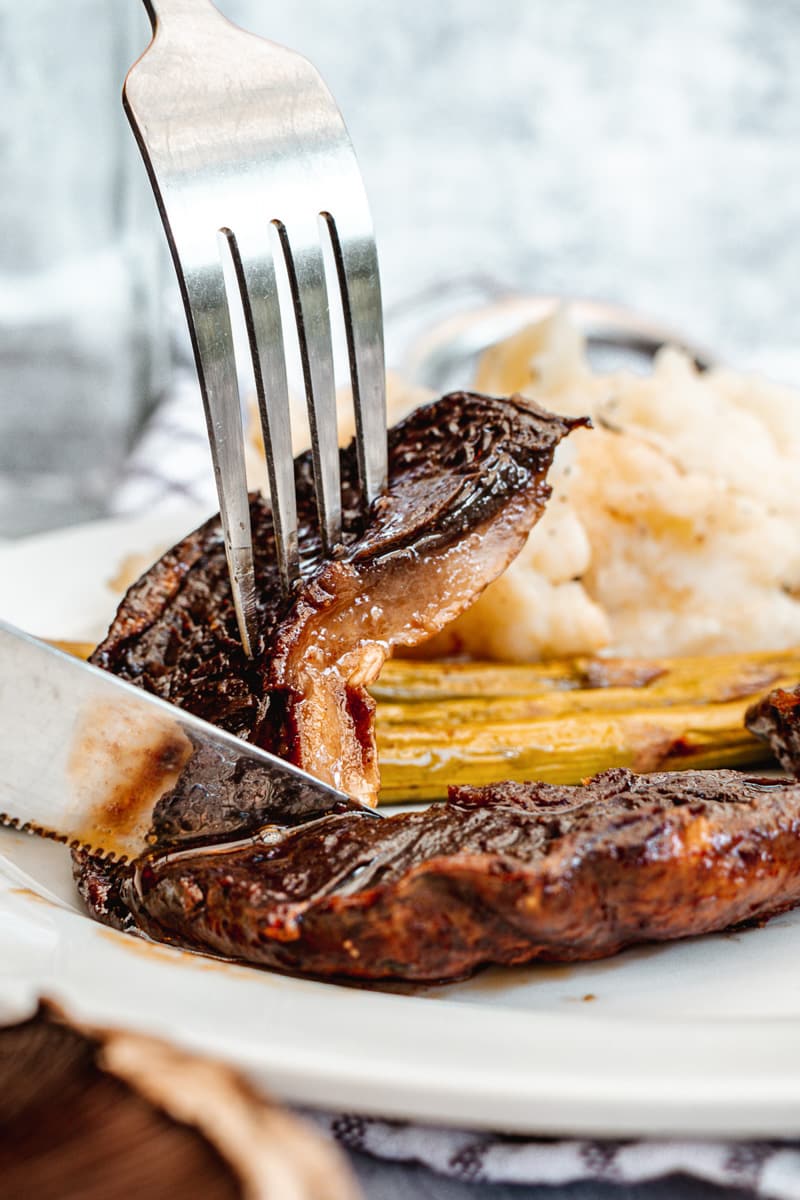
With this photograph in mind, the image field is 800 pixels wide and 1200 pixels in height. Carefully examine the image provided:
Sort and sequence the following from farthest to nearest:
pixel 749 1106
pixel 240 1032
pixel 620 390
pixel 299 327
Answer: pixel 620 390
pixel 299 327
pixel 240 1032
pixel 749 1106

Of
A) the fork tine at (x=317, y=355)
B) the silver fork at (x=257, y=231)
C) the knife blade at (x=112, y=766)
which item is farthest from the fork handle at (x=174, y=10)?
the knife blade at (x=112, y=766)

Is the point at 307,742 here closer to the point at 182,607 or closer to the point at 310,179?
the point at 182,607

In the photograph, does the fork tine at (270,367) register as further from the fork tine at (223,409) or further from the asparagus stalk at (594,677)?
the asparagus stalk at (594,677)

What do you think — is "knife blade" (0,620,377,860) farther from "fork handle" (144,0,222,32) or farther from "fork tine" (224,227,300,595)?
"fork handle" (144,0,222,32)

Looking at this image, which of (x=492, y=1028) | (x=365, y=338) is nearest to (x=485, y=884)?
(x=492, y=1028)

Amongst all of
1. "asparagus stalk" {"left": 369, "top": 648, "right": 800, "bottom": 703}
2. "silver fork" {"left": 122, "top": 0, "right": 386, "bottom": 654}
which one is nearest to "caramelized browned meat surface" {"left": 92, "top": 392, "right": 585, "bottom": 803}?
"silver fork" {"left": 122, "top": 0, "right": 386, "bottom": 654}

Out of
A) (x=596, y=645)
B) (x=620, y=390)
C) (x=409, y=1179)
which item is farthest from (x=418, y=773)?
(x=620, y=390)
